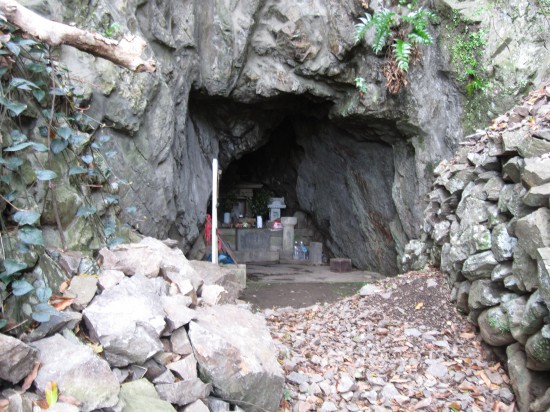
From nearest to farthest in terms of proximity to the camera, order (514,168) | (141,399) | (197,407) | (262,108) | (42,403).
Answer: (42,403) → (141,399) → (197,407) → (514,168) → (262,108)

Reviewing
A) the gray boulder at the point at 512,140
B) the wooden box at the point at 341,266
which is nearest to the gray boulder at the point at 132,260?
the gray boulder at the point at 512,140

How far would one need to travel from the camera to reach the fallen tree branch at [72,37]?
112 inches

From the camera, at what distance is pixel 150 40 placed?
253 inches

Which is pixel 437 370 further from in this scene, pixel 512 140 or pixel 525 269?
pixel 512 140

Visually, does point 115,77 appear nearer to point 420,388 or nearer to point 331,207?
point 420,388

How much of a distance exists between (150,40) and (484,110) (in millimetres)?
5757

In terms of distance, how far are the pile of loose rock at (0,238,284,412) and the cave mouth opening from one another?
22.5 ft

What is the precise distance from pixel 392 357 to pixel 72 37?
367 cm

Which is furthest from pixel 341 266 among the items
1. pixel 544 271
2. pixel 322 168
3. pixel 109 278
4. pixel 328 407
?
pixel 109 278

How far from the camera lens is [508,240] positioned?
13.1ft

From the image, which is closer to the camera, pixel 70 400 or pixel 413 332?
pixel 70 400

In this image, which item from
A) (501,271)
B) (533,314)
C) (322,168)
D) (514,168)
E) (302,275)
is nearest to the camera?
(533,314)

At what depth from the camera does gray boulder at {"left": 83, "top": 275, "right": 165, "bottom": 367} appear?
234 centimetres

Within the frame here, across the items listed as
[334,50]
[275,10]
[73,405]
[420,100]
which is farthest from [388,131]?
[73,405]
